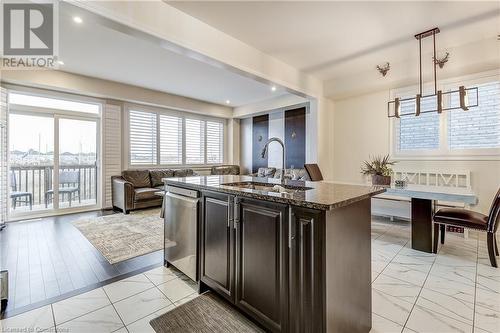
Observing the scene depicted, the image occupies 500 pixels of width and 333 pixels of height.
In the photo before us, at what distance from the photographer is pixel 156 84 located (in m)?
5.43

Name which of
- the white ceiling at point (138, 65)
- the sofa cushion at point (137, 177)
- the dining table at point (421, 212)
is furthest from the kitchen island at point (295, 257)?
the sofa cushion at point (137, 177)

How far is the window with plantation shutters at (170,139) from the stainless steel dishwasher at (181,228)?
14.2 feet

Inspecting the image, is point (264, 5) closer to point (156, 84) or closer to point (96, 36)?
point (96, 36)

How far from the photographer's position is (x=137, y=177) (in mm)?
5691

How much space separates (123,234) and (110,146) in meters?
2.69

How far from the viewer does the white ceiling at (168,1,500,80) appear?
264 cm

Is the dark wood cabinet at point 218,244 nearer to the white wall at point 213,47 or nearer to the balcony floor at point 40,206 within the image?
the white wall at point 213,47

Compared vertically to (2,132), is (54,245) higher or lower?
lower

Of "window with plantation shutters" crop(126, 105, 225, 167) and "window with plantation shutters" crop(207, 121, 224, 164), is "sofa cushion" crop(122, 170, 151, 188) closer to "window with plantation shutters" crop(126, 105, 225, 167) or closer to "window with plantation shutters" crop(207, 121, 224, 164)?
"window with plantation shutters" crop(126, 105, 225, 167)

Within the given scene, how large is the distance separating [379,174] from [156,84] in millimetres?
4920

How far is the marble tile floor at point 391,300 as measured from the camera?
1.71 metres

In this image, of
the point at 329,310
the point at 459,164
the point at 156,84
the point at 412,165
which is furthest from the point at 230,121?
the point at 329,310

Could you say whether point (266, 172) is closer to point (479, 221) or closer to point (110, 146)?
point (110, 146)

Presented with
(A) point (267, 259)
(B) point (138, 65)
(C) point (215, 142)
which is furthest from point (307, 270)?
(C) point (215, 142)
